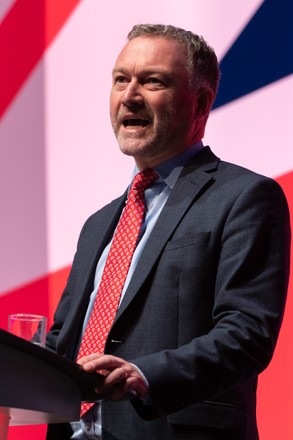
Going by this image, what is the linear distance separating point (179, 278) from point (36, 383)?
65cm

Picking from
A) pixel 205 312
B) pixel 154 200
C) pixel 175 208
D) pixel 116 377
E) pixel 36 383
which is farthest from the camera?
pixel 154 200

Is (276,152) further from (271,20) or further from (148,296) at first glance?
(148,296)

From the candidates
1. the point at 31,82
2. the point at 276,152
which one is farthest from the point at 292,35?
the point at 31,82

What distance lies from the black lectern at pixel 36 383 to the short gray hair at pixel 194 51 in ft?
3.60

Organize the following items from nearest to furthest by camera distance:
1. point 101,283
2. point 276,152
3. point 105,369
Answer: point 105,369 → point 101,283 → point 276,152

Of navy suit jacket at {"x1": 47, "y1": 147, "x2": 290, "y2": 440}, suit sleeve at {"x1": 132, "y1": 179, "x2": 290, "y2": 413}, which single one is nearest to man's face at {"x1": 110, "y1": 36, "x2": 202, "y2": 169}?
navy suit jacket at {"x1": 47, "y1": 147, "x2": 290, "y2": 440}

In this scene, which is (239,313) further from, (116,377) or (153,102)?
(153,102)

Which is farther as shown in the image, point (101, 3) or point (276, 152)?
point (101, 3)

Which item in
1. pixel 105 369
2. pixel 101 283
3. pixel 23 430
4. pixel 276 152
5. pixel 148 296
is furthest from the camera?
pixel 23 430

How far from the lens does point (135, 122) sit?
2244 mm

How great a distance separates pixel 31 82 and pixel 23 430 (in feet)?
4.07

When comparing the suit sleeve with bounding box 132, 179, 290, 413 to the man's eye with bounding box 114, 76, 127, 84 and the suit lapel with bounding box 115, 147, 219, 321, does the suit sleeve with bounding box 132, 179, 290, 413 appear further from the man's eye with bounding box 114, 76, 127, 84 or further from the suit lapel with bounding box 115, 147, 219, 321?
the man's eye with bounding box 114, 76, 127, 84

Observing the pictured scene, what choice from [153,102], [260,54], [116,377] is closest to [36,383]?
[116,377]

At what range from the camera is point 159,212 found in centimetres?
213
